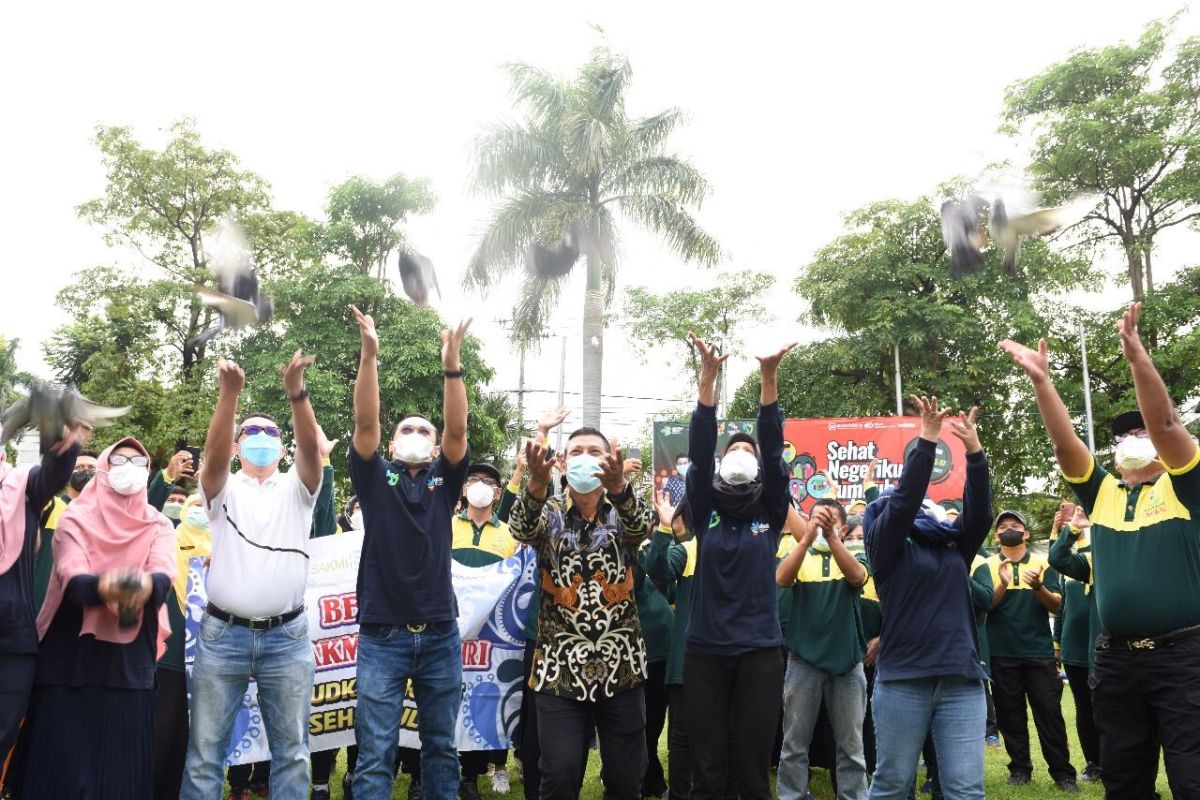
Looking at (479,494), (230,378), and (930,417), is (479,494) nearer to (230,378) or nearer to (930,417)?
(230,378)

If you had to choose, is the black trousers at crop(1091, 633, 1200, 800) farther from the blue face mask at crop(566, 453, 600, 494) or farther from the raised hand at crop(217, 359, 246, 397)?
the raised hand at crop(217, 359, 246, 397)

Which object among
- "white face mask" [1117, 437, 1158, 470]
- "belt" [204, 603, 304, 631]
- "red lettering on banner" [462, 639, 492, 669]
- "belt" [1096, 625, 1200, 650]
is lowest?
"red lettering on banner" [462, 639, 492, 669]

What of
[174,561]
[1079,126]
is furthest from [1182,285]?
[174,561]

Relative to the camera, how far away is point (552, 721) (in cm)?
442

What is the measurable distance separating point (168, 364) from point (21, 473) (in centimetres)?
2105

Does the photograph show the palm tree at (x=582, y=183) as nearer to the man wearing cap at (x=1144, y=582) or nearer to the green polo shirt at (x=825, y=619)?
the green polo shirt at (x=825, y=619)

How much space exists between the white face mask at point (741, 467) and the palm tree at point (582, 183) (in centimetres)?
1638

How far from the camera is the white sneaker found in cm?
668

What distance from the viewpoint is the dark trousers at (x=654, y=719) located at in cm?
674

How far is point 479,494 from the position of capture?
261 inches

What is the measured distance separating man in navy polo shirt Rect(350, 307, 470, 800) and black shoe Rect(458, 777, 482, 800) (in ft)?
5.86

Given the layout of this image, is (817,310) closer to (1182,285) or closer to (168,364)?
(1182,285)

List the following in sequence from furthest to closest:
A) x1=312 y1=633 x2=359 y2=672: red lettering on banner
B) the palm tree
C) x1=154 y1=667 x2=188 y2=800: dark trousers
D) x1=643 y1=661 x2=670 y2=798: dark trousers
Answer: the palm tree → x1=643 y1=661 x2=670 y2=798: dark trousers → x1=312 y1=633 x2=359 y2=672: red lettering on banner → x1=154 y1=667 x2=188 y2=800: dark trousers

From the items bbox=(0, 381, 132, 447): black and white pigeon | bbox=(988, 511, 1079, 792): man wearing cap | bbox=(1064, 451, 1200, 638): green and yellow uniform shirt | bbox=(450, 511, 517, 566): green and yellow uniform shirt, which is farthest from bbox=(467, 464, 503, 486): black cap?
bbox=(988, 511, 1079, 792): man wearing cap
